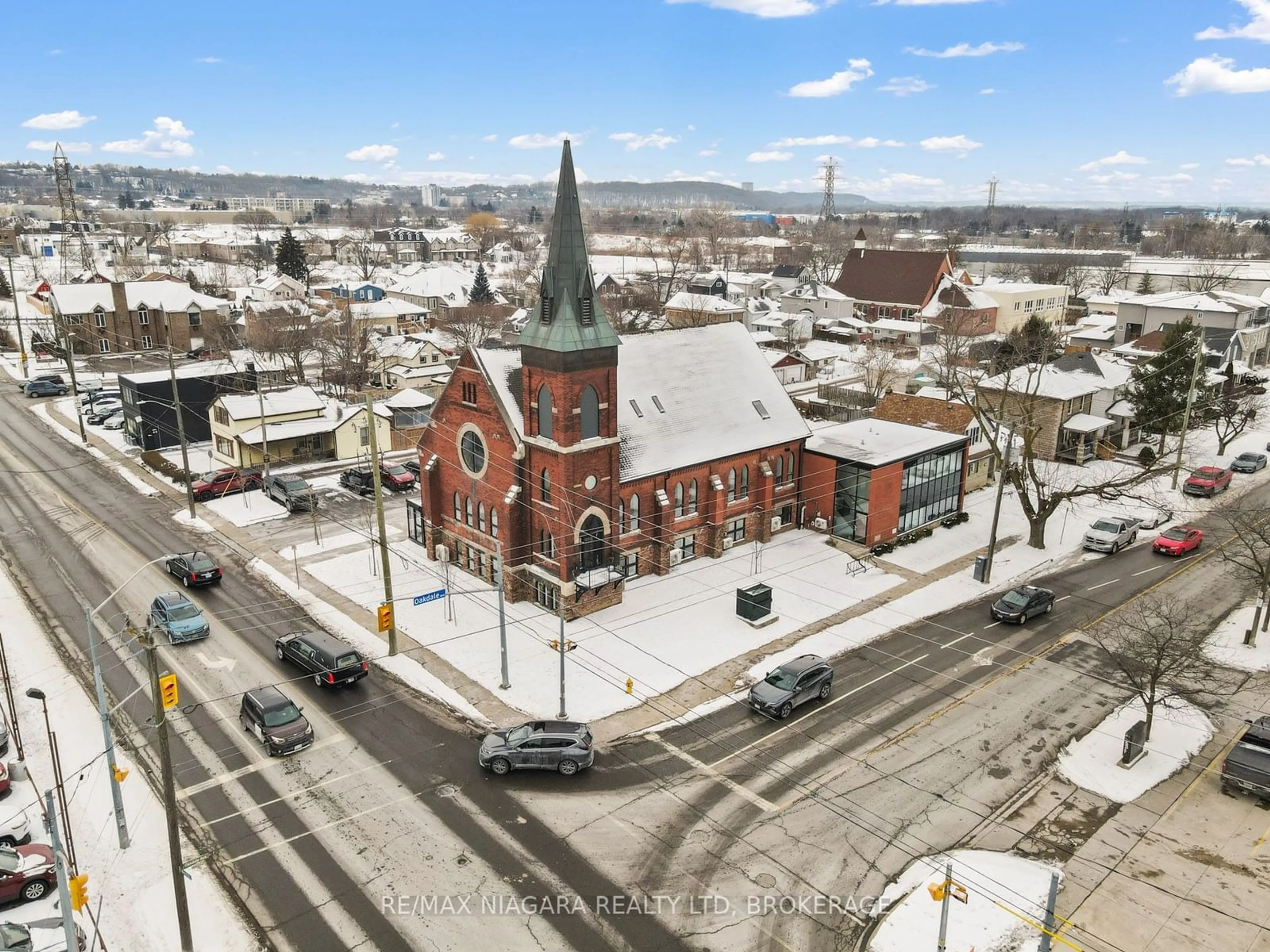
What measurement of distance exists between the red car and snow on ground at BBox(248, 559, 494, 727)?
35645 mm

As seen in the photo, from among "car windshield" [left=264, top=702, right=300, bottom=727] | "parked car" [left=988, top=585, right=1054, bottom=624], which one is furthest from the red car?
"car windshield" [left=264, top=702, right=300, bottom=727]

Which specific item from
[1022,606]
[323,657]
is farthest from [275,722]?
[1022,606]

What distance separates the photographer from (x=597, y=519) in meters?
37.5

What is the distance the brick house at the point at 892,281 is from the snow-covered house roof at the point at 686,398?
7252cm

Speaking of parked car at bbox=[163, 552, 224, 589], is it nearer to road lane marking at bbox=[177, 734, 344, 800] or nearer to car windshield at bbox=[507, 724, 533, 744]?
road lane marking at bbox=[177, 734, 344, 800]

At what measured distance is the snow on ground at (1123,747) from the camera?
2608 centimetres

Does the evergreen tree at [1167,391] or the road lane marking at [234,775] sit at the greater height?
the evergreen tree at [1167,391]

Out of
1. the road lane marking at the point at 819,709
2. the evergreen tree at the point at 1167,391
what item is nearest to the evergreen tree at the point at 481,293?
the evergreen tree at the point at 1167,391

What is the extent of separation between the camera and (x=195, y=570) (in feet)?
128

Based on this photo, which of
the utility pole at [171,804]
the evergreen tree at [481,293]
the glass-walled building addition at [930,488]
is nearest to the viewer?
the utility pole at [171,804]

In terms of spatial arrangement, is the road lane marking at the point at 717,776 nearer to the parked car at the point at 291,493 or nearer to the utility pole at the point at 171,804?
the utility pole at the point at 171,804

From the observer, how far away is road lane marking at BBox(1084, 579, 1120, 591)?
40.4 metres

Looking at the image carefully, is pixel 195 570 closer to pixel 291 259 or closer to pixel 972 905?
pixel 972 905

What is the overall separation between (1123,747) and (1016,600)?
9673 millimetres
